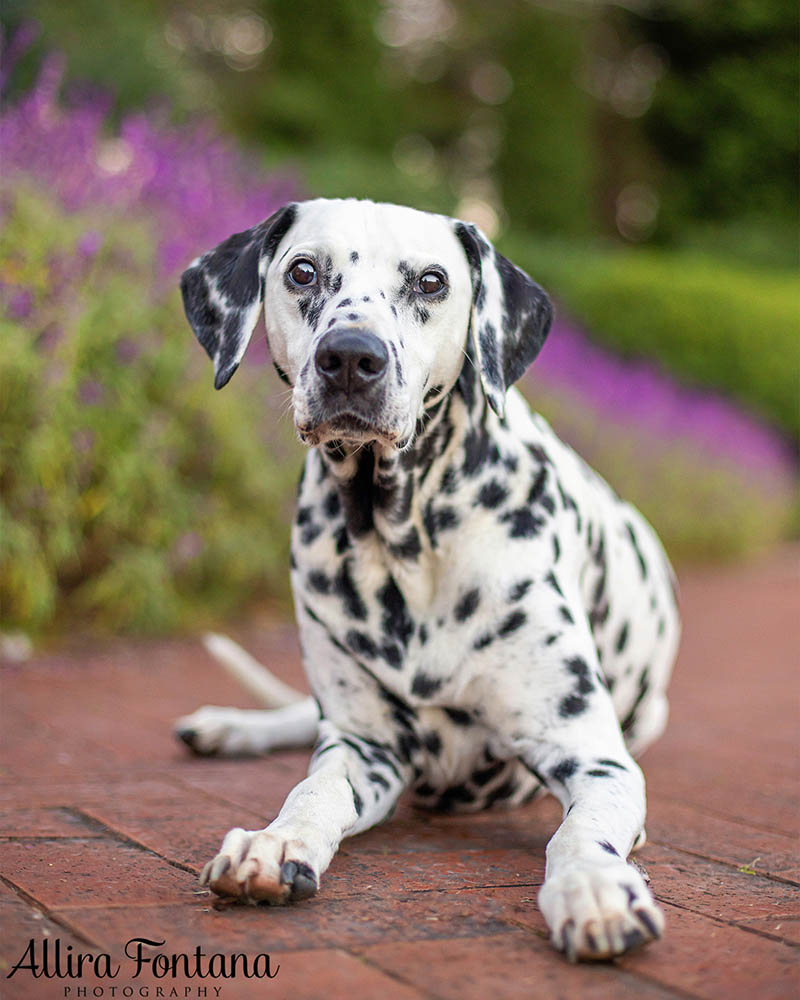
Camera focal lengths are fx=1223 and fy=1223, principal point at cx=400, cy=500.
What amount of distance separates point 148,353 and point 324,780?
3.33 m

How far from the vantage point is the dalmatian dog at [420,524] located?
8.52ft

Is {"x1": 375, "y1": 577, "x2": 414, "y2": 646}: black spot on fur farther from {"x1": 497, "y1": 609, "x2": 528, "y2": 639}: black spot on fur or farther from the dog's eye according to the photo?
the dog's eye

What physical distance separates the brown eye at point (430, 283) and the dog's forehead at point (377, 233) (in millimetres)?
32

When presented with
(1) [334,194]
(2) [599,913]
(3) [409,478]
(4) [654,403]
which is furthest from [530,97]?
(2) [599,913]

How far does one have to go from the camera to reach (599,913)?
77.9 inches

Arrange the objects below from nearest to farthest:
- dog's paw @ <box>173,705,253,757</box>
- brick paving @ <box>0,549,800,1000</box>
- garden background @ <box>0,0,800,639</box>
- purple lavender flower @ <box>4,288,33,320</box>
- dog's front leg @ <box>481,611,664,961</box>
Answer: brick paving @ <box>0,549,800,1000</box> < dog's front leg @ <box>481,611,664,961</box> < dog's paw @ <box>173,705,253,757</box> < purple lavender flower @ <box>4,288,33,320</box> < garden background @ <box>0,0,800,639</box>

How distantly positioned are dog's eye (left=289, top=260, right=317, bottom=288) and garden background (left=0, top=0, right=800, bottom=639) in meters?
2.46

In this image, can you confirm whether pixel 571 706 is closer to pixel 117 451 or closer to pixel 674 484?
pixel 117 451

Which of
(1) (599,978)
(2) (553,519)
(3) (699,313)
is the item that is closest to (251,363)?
(2) (553,519)

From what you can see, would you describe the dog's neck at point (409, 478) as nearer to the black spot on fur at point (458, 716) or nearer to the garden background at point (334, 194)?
the black spot on fur at point (458, 716)

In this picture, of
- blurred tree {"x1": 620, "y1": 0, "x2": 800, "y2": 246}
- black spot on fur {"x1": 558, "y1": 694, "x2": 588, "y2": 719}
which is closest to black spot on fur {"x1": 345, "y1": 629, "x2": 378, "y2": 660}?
black spot on fur {"x1": 558, "y1": 694, "x2": 588, "y2": 719}

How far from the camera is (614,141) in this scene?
2609 cm

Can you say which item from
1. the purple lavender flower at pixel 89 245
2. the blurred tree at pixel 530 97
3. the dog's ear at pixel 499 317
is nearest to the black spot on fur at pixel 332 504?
the dog's ear at pixel 499 317

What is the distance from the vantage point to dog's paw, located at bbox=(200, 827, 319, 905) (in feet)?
7.04
